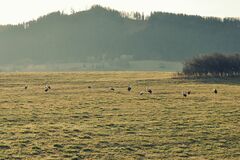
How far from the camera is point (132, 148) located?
2586cm

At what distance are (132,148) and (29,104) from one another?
902 inches

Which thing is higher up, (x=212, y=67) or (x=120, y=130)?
(x=212, y=67)

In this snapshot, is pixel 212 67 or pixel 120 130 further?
pixel 212 67

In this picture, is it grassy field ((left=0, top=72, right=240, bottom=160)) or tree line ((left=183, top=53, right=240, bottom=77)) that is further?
tree line ((left=183, top=53, right=240, bottom=77))

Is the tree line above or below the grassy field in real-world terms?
above

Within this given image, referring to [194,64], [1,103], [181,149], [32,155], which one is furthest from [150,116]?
[194,64]

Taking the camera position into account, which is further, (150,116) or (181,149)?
(150,116)

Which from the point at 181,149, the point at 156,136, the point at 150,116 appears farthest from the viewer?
the point at 150,116

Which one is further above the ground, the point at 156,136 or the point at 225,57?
the point at 225,57

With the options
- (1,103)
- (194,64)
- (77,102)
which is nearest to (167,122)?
(77,102)

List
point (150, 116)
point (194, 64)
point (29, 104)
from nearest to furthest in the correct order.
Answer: point (150, 116) < point (29, 104) < point (194, 64)

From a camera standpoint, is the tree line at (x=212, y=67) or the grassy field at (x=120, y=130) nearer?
the grassy field at (x=120, y=130)

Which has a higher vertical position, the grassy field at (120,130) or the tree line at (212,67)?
the tree line at (212,67)

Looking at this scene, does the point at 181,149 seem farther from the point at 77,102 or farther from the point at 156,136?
the point at 77,102
